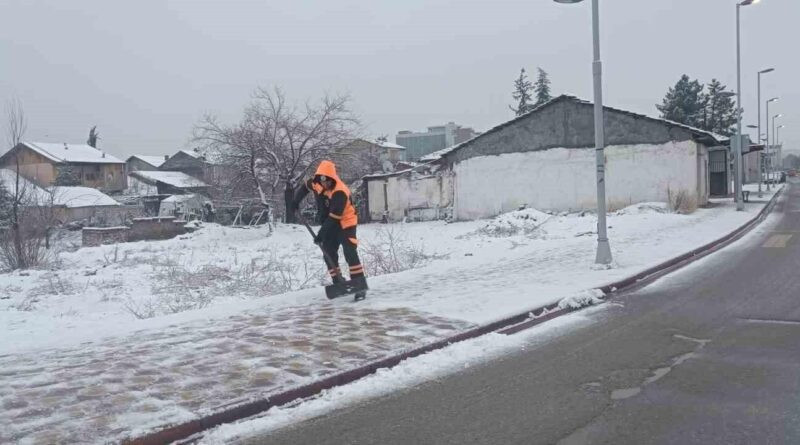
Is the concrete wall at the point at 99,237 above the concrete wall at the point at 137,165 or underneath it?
underneath

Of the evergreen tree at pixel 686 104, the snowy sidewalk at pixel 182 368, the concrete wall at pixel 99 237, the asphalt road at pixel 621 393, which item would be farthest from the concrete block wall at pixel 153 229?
the evergreen tree at pixel 686 104

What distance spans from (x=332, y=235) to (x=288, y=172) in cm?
2572

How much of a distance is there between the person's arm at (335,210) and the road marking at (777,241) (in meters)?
12.2

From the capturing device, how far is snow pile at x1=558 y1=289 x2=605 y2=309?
8.71 m

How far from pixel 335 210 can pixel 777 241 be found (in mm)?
13627

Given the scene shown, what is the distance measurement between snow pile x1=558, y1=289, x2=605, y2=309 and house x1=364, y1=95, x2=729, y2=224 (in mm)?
18220

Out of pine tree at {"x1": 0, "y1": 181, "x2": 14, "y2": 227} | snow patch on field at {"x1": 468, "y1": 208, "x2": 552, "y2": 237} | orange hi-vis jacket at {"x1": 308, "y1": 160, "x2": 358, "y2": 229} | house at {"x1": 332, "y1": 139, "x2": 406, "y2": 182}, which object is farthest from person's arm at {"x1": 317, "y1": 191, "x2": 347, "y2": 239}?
house at {"x1": 332, "y1": 139, "x2": 406, "y2": 182}

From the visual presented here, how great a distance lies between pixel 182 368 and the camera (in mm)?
5762

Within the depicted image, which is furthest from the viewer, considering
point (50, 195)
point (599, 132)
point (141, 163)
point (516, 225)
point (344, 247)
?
point (141, 163)

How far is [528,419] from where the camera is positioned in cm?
466

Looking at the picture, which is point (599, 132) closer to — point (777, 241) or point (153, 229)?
point (777, 241)

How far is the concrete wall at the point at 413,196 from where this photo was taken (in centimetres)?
3150

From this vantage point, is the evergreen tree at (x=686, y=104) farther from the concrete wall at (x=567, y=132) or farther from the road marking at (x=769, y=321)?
the road marking at (x=769, y=321)

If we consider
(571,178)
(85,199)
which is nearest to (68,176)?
(85,199)
